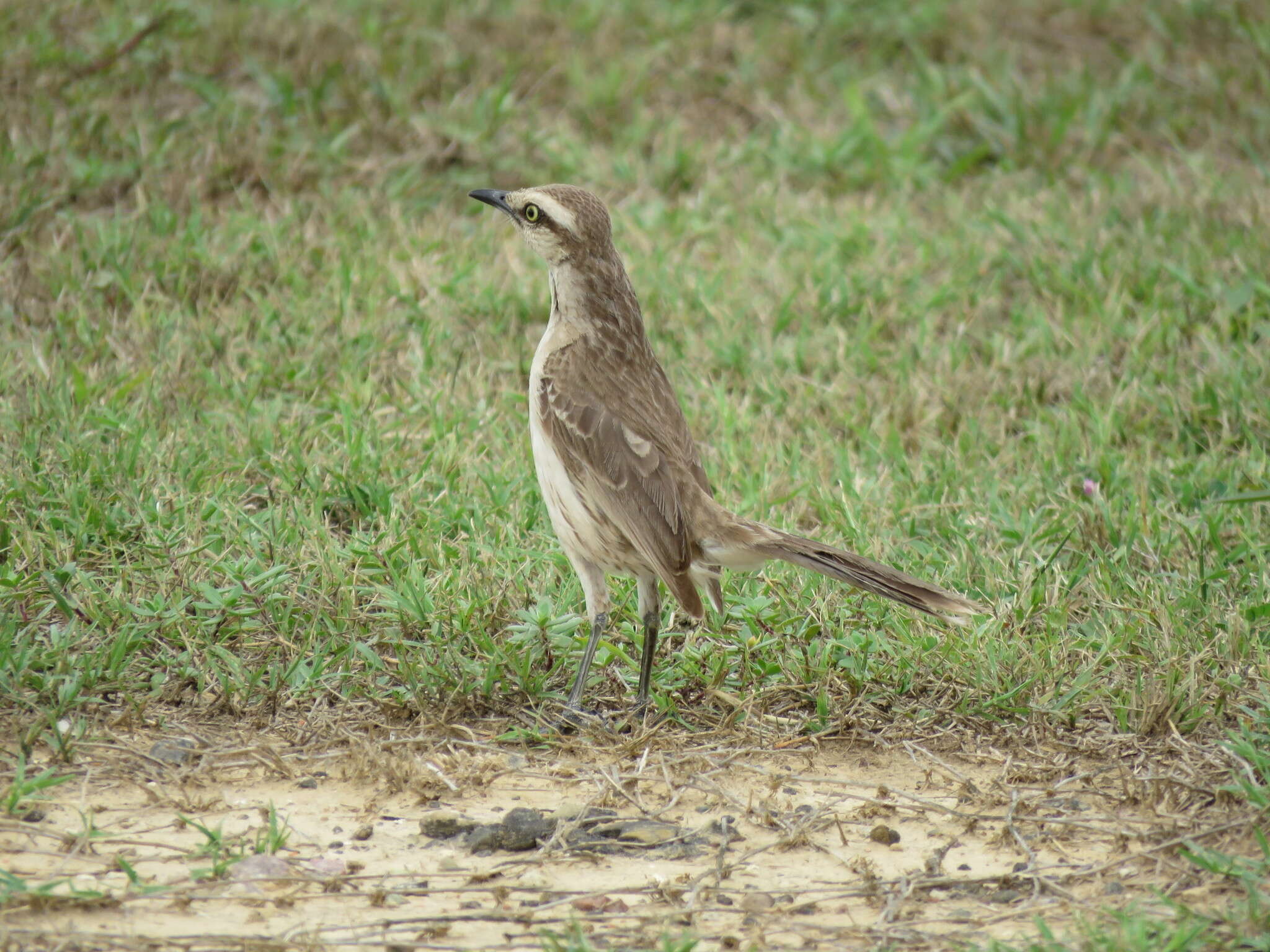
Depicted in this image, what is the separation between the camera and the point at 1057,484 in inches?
251

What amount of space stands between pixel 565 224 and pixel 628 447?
94 cm

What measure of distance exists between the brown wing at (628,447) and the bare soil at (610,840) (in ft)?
2.16

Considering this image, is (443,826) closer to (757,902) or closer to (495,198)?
(757,902)


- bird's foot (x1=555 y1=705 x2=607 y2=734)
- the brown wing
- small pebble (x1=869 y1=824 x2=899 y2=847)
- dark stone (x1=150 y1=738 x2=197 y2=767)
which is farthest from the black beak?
small pebble (x1=869 y1=824 x2=899 y2=847)

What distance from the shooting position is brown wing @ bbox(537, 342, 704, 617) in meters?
4.84

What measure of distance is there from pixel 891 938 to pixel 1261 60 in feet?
28.7

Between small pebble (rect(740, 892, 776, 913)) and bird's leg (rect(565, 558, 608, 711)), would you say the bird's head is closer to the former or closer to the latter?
bird's leg (rect(565, 558, 608, 711))

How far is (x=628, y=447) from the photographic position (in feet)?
16.5

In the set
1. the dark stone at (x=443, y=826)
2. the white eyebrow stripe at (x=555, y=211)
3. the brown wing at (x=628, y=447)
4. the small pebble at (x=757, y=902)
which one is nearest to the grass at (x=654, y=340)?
the brown wing at (x=628, y=447)

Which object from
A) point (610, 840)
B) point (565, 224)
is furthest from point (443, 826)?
point (565, 224)

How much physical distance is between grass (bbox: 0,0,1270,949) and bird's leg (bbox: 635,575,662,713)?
0.13 meters

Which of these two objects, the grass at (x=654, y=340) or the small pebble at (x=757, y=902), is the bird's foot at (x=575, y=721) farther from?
the small pebble at (x=757, y=902)

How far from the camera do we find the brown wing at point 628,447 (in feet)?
15.9

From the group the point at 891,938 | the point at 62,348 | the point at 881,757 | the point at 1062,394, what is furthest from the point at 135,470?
the point at 1062,394
